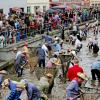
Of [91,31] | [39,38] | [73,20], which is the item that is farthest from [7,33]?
[91,31]

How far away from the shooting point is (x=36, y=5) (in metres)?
57.0

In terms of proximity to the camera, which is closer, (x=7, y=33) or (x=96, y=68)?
(x=96, y=68)

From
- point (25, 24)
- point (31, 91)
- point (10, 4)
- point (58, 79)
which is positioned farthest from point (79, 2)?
point (31, 91)

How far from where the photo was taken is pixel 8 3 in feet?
138

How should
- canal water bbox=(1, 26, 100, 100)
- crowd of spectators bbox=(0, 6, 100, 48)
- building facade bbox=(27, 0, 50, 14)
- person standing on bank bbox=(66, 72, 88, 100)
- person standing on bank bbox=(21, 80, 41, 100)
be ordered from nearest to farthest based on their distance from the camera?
person standing on bank bbox=(66, 72, 88, 100) < person standing on bank bbox=(21, 80, 41, 100) < canal water bbox=(1, 26, 100, 100) < crowd of spectators bbox=(0, 6, 100, 48) < building facade bbox=(27, 0, 50, 14)

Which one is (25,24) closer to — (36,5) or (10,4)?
(10,4)

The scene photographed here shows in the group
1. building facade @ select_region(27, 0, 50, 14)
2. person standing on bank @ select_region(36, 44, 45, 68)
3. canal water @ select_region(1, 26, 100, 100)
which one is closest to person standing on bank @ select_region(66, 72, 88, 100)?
canal water @ select_region(1, 26, 100, 100)

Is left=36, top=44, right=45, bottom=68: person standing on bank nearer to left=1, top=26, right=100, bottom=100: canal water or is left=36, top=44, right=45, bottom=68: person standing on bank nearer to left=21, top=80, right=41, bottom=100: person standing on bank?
left=1, top=26, right=100, bottom=100: canal water

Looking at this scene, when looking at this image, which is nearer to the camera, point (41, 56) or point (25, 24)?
point (41, 56)

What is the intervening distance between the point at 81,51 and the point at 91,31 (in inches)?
624

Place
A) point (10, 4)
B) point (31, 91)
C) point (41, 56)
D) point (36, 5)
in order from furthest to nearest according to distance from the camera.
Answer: point (36, 5)
point (10, 4)
point (41, 56)
point (31, 91)

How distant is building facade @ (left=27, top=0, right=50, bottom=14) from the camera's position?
5484cm

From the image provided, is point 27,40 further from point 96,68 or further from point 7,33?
point 96,68

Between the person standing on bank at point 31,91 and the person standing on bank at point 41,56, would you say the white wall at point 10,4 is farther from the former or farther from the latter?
A: the person standing on bank at point 31,91
